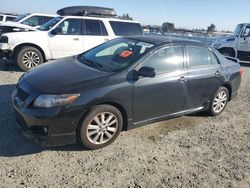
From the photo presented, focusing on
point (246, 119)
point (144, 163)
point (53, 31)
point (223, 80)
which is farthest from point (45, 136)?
point (53, 31)

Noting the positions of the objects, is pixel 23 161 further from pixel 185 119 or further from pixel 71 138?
pixel 185 119

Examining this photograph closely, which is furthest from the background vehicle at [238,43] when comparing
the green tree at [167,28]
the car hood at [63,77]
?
the car hood at [63,77]

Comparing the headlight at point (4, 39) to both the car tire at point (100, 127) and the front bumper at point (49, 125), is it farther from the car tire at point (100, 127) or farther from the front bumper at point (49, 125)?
the car tire at point (100, 127)

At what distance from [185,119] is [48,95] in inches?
118

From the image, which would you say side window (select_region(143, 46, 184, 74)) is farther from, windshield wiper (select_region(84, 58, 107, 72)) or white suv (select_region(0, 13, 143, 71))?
white suv (select_region(0, 13, 143, 71))

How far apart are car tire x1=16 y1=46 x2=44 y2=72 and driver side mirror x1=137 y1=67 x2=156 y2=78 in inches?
211

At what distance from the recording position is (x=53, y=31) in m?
9.12

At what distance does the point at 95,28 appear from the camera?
976 centimetres

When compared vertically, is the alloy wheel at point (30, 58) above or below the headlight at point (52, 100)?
above

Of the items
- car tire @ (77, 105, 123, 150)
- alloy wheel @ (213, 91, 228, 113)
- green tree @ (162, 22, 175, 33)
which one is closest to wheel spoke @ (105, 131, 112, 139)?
car tire @ (77, 105, 123, 150)

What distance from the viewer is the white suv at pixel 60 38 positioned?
28.3 ft

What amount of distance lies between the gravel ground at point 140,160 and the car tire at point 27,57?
11.7 feet

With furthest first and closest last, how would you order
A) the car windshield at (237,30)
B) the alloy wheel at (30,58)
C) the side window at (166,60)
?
the car windshield at (237,30)
the alloy wheel at (30,58)
the side window at (166,60)

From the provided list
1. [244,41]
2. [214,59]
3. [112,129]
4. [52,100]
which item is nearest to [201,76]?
[214,59]
